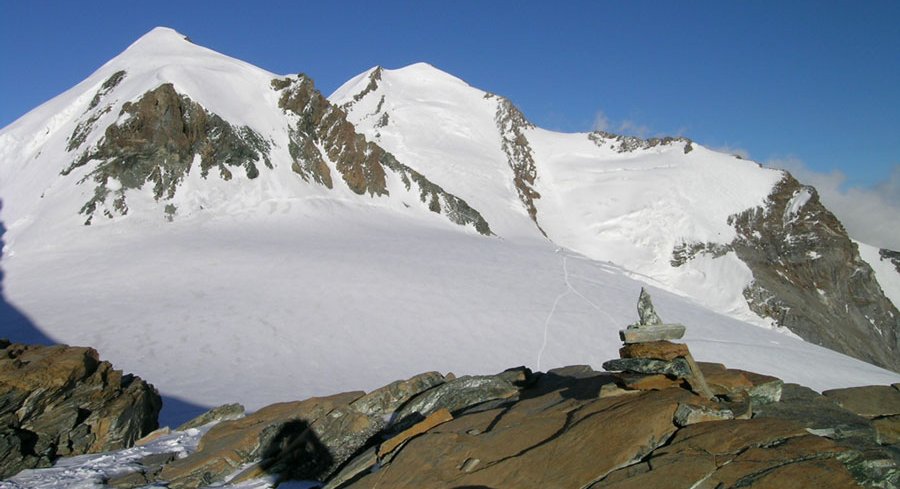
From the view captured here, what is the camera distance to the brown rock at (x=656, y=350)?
795cm

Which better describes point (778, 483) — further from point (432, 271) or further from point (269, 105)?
point (269, 105)

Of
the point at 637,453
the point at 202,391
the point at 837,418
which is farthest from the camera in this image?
the point at 202,391

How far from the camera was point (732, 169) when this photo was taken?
81375 mm

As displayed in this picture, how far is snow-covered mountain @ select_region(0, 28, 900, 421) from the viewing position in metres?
20.7

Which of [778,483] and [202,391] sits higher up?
[778,483]

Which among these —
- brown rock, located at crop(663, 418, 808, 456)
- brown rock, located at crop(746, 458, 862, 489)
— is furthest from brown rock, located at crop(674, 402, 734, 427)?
brown rock, located at crop(746, 458, 862, 489)

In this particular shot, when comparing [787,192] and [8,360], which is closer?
[8,360]

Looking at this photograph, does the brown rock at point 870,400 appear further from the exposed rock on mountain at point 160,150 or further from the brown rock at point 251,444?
the exposed rock on mountain at point 160,150

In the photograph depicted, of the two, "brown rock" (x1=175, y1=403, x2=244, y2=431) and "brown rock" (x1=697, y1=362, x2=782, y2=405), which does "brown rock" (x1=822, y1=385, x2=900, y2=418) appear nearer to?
"brown rock" (x1=697, y1=362, x2=782, y2=405)

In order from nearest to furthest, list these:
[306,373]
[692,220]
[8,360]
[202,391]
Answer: [8,360] < [202,391] < [306,373] < [692,220]

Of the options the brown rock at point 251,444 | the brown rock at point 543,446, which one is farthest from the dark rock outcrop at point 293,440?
the brown rock at point 543,446

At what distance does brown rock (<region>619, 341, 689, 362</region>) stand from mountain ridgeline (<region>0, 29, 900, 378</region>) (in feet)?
58.8

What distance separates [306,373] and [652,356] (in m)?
12.8

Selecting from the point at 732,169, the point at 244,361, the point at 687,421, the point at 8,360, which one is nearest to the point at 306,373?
the point at 244,361
